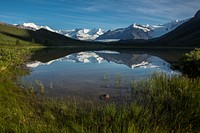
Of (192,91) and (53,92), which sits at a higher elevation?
(192,91)

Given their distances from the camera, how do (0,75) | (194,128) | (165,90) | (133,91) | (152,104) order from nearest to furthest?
(194,128), (152,104), (165,90), (133,91), (0,75)

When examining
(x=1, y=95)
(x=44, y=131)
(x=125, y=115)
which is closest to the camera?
(x=44, y=131)

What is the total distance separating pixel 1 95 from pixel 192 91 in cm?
1358

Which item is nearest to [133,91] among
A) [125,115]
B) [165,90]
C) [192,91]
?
[165,90]

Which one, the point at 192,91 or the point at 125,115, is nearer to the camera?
the point at 125,115

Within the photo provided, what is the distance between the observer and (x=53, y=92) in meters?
29.3

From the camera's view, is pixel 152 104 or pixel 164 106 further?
pixel 152 104

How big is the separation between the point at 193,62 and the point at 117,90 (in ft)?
56.7

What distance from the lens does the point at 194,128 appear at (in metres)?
13.2

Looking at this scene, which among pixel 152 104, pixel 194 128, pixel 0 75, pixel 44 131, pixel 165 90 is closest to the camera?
pixel 44 131

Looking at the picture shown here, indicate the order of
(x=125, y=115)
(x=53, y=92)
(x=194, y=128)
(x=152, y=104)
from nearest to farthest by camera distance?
(x=194, y=128)
(x=125, y=115)
(x=152, y=104)
(x=53, y=92)

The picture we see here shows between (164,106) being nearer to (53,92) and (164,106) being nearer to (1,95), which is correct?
(1,95)

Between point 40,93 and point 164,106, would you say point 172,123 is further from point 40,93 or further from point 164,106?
point 40,93

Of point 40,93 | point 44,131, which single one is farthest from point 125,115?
point 40,93
